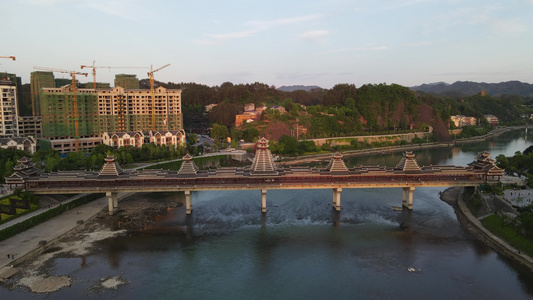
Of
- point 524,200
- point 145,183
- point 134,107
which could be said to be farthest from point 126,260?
point 134,107

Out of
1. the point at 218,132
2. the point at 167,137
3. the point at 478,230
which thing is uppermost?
the point at 218,132

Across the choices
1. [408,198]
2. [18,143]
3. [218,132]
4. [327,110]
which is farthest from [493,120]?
[18,143]

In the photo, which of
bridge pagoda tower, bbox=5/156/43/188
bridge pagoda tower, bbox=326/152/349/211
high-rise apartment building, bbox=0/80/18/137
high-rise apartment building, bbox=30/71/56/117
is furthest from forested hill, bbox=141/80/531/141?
bridge pagoda tower, bbox=5/156/43/188

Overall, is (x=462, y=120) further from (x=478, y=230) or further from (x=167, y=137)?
(x=478, y=230)

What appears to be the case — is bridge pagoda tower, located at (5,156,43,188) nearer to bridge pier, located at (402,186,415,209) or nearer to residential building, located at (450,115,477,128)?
bridge pier, located at (402,186,415,209)

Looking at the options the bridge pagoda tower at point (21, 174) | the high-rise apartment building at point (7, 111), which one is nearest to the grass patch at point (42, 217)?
the bridge pagoda tower at point (21, 174)
